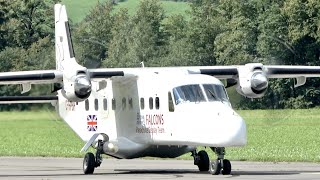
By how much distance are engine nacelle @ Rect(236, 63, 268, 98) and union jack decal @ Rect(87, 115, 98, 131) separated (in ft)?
14.4

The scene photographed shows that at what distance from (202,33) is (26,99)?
43539 mm

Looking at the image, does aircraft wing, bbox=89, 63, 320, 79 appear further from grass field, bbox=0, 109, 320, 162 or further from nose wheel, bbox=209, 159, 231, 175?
nose wheel, bbox=209, 159, 231, 175

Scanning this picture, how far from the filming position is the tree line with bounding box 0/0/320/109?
59.9 meters

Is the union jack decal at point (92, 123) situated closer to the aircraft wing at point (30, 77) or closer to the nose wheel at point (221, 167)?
the aircraft wing at point (30, 77)

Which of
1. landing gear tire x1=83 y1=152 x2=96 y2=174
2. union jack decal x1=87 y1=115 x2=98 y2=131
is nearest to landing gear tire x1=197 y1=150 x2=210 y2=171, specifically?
landing gear tire x1=83 y1=152 x2=96 y2=174

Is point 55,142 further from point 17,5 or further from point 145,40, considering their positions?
point 17,5

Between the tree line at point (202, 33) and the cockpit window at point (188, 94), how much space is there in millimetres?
24158

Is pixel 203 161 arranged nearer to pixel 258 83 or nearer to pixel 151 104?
pixel 151 104

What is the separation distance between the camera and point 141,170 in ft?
103

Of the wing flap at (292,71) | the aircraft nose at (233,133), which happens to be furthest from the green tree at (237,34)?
the aircraft nose at (233,133)

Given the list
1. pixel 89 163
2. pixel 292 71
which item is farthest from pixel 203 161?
pixel 292 71

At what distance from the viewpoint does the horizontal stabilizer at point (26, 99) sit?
32.7 metres

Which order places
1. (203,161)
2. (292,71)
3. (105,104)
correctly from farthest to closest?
1. (292,71)
2. (105,104)
3. (203,161)

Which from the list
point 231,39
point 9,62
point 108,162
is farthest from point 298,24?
point 108,162
